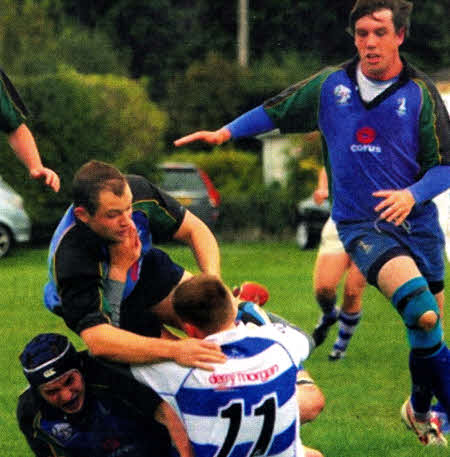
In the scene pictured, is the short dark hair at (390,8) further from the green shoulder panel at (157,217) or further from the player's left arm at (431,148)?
the green shoulder panel at (157,217)

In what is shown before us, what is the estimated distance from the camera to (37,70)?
3675 cm

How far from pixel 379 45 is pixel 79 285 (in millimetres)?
2278

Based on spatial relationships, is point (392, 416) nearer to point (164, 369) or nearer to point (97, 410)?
point (97, 410)

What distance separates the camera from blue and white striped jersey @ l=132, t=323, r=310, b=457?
4.18 meters

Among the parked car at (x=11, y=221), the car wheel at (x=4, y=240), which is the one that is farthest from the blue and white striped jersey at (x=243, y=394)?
the car wheel at (x=4, y=240)

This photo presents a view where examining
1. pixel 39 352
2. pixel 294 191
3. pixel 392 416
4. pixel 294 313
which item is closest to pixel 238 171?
pixel 294 191

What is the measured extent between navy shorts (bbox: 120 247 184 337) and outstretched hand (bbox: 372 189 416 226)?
3.50 ft

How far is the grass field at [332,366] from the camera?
6141 millimetres

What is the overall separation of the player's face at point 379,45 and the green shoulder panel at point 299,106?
0.27 m

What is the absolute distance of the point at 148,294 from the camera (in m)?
5.36

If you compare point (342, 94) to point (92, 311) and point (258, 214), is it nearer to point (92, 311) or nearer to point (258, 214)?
point (92, 311)

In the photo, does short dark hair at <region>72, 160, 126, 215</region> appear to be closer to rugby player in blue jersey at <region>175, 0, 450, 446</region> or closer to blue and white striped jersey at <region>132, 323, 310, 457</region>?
blue and white striped jersey at <region>132, 323, 310, 457</region>

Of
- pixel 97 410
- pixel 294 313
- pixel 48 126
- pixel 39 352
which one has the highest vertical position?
pixel 39 352

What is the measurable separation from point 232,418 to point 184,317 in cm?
42
